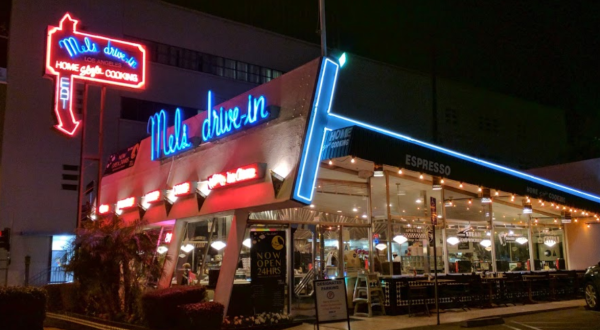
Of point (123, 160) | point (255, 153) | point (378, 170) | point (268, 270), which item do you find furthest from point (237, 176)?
point (123, 160)

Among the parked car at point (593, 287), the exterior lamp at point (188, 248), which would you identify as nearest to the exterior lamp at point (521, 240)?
the parked car at point (593, 287)

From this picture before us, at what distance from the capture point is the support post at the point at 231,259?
14000 millimetres

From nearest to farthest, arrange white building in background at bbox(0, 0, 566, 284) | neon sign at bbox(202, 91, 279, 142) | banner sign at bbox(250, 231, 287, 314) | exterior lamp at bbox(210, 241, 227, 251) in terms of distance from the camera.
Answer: banner sign at bbox(250, 231, 287, 314), neon sign at bbox(202, 91, 279, 142), exterior lamp at bbox(210, 241, 227, 251), white building in background at bbox(0, 0, 566, 284)

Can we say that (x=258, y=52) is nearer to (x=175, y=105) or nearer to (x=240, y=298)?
(x=175, y=105)

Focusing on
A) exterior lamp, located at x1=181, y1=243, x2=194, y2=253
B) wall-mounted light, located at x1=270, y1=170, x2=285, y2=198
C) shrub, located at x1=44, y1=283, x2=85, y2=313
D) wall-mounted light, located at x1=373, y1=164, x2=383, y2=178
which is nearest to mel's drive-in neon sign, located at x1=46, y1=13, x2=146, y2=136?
shrub, located at x1=44, y1=283, x2=85, y2=313

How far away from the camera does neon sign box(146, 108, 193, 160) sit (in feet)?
61.0

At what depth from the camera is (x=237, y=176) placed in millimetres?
14922

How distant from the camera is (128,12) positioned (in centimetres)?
3478

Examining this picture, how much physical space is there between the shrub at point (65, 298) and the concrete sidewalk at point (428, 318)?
7.80m

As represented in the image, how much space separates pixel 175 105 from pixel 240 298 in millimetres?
23878

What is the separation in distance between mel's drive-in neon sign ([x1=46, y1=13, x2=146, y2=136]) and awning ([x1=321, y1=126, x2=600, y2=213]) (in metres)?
10.9

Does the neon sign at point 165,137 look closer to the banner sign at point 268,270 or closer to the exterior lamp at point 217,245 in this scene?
the exterior lamp at point 217,245

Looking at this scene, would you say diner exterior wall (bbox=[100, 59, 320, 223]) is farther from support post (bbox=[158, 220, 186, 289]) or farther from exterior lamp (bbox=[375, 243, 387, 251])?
exterior lamp (bbox=[375, 243, 387, 251])

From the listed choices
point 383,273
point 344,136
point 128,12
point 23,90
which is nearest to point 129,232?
point 344,136
